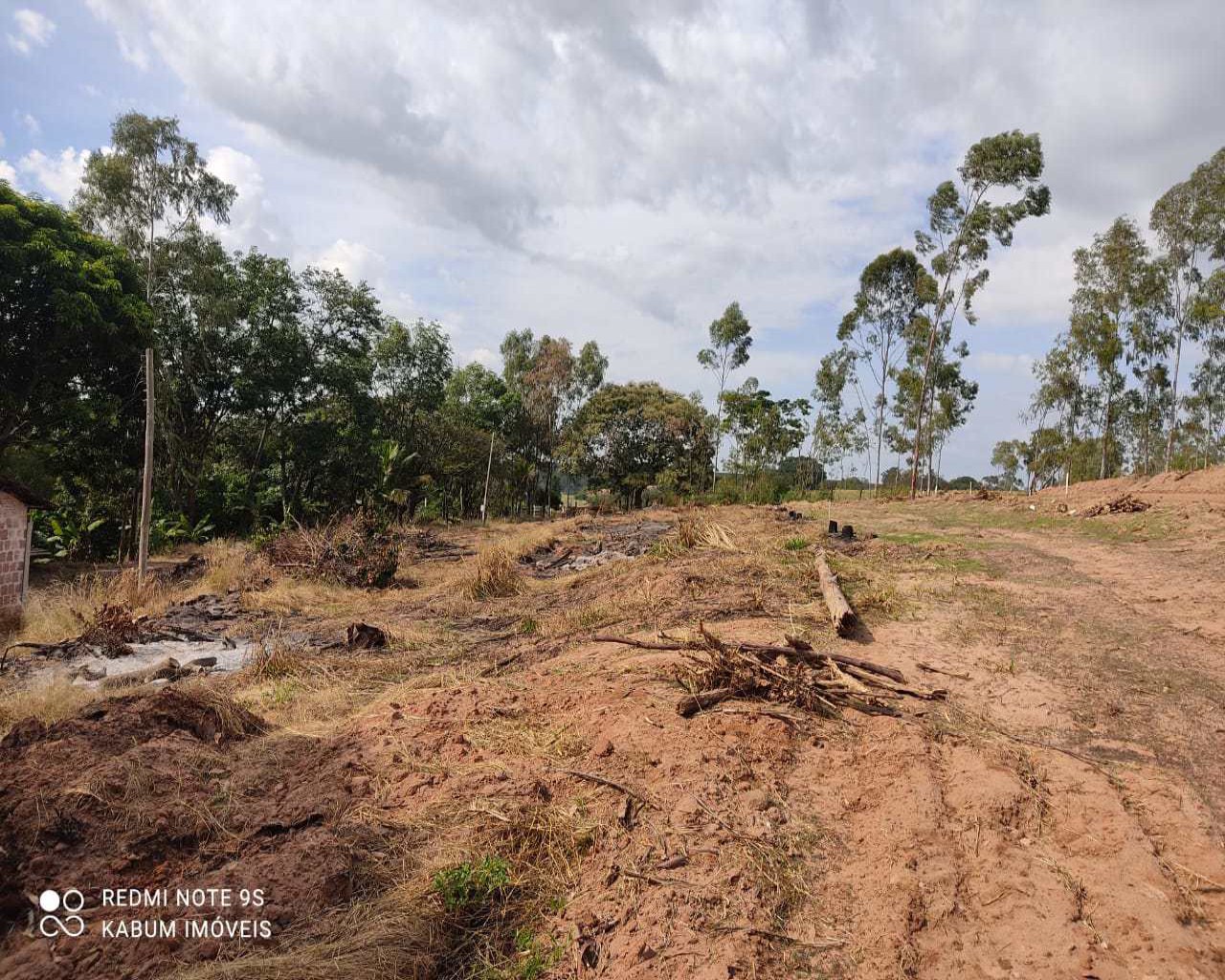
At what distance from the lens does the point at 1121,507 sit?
14.7 metres

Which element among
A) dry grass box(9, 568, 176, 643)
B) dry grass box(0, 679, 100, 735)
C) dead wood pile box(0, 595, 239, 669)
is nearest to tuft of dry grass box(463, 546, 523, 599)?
dead wood pile box(0, 595, 239, 669)

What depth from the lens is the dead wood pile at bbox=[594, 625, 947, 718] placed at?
4688 mm

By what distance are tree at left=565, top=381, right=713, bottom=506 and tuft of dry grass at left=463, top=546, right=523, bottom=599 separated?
70.9 ft

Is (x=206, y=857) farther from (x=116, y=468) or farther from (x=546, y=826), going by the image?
(x=116, y=468)

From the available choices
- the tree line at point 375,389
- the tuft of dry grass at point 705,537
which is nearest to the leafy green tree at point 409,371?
the tree line at point 375,389

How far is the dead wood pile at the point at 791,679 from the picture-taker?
4688 mm

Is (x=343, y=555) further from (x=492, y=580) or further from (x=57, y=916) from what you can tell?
(x=57, y=916)

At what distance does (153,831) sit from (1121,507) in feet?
58.2

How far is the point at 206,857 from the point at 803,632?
500 centimetres

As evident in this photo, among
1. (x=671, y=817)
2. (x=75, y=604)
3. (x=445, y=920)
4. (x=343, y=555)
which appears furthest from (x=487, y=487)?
(x=445, y=920)

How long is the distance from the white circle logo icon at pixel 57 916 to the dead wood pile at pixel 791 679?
128 inches

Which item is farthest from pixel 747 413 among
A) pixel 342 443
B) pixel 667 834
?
pixel 667 834

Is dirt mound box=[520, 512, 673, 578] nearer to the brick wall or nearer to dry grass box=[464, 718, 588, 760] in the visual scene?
dry grass box=[464, 718, 588, 760]

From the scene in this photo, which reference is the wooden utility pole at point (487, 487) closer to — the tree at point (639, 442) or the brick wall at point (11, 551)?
the tree at point (639, 442)
